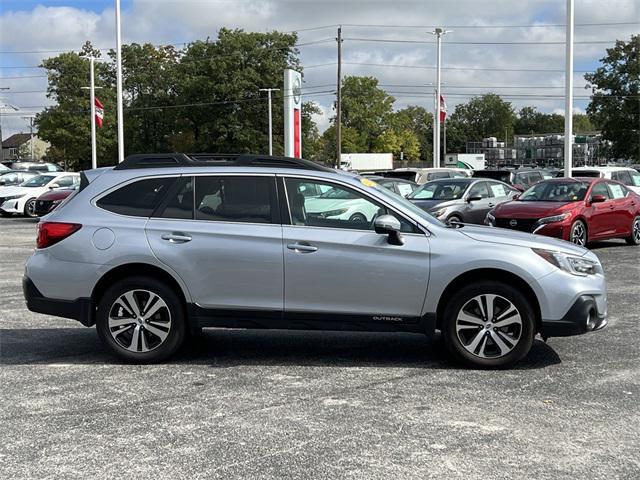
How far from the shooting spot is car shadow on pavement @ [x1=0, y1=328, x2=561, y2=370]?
630cm

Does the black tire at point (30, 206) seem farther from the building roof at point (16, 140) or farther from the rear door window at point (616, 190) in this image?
the building roof at point (16, 140)

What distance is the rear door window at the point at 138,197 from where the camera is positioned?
20.6ft

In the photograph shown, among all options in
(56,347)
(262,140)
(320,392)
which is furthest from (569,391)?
(262,140)

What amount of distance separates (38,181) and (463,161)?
49.2 m

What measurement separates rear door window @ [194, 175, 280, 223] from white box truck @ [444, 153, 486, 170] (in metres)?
58.3

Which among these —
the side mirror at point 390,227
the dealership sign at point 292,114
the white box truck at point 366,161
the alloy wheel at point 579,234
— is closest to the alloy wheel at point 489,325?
the side mirror at point 390,227

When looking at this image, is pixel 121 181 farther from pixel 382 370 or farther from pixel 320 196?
pixel 382 370

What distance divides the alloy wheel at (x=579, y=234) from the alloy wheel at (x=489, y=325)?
8700 mm

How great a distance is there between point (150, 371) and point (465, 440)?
2.79 m

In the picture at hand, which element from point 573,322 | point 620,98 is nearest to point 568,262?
point 573,322

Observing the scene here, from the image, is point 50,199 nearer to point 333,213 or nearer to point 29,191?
point 29,191

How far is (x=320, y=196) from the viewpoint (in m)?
6.32

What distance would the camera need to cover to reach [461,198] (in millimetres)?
16875

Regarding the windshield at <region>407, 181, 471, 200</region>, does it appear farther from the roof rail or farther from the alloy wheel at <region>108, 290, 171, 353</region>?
the alloy wheel at <region>108, 290, 171, 353</region>
